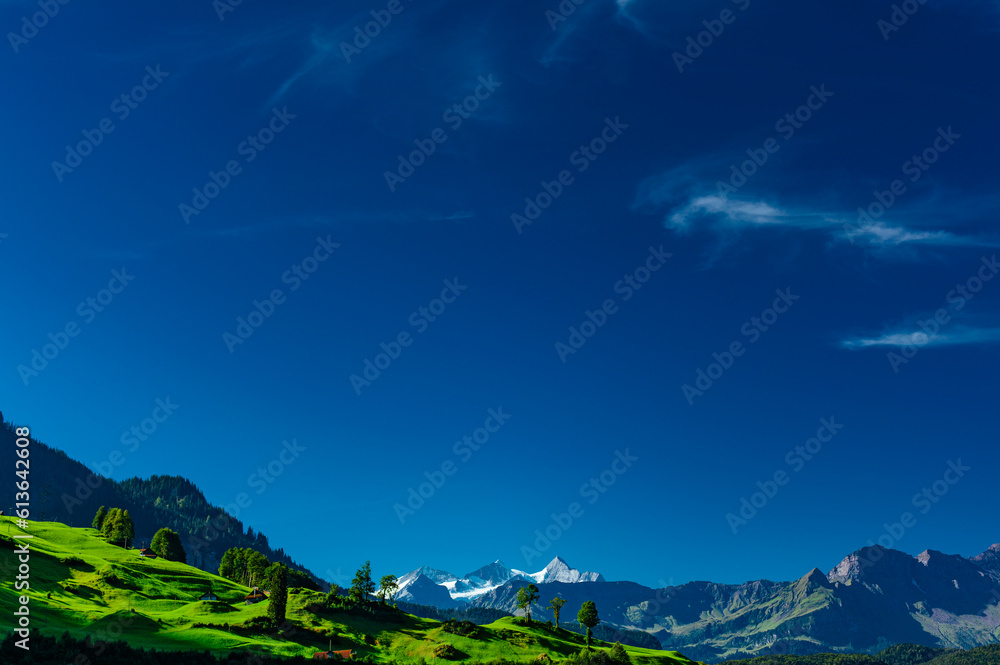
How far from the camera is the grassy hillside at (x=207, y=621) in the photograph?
120062 mm

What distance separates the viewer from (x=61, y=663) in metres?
79.0

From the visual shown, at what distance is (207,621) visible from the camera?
139750 millimetres

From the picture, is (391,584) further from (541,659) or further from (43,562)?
(43,562)

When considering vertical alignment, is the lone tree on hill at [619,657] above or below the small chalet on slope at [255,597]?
below

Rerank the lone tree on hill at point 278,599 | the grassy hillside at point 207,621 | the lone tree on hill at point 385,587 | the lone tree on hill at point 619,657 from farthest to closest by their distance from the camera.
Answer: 1. the lone tree on hill at point 385,587
2. the lone tree on hill at point 619,657
3. the lone tree on hill at point 278,599
4. the grassy hillside at point 207,621

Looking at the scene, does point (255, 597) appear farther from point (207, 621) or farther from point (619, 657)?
point (619, 657)

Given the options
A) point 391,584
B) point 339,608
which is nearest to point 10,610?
point 339,608

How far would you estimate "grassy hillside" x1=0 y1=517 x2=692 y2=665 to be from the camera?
12006 cm

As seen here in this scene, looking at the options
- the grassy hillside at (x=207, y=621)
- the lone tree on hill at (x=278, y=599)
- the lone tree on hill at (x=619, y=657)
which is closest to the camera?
the grassy hillside at (x=207, y=621)
